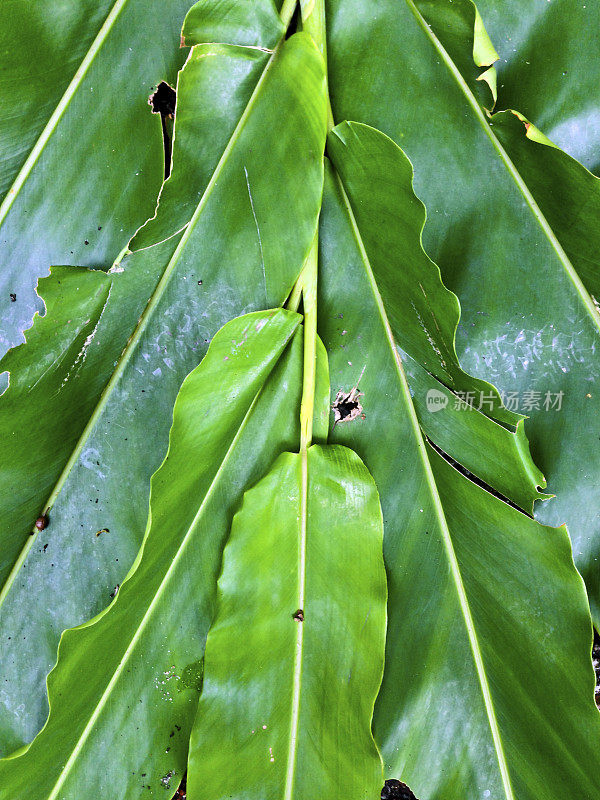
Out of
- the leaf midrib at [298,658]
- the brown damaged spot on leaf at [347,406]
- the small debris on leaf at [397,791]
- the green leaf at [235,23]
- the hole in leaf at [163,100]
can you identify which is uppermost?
the green leaf at [235,23]

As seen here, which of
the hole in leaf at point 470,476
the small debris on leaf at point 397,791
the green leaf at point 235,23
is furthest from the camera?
the small debris on leaf at point 397,791

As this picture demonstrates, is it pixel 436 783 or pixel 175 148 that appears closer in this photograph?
pixel 175 148

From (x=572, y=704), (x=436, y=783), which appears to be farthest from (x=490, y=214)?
(x=436, y=783)

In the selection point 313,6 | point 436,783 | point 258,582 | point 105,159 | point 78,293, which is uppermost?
point 313,6

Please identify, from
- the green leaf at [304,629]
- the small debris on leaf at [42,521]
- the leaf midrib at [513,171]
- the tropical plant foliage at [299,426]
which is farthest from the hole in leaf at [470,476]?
the small debris on leaf at [42,521]

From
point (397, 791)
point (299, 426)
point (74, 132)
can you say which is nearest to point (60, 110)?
point (74, 132)

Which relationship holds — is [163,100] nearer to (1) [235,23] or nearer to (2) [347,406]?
(1) [235,23]

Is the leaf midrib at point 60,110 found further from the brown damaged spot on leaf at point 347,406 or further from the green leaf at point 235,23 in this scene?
the brown damaged spot on leaf at point 347,406

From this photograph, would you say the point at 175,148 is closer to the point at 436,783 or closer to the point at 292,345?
the point at 292,345
